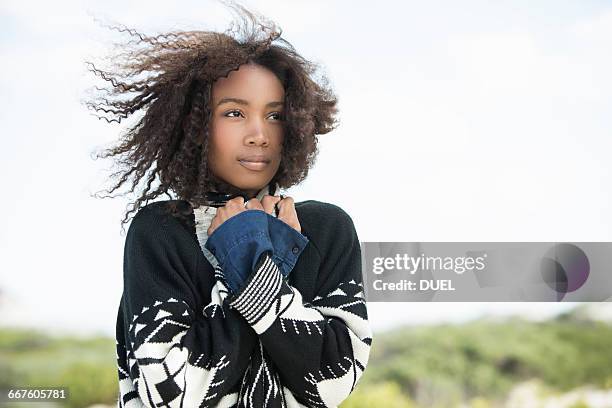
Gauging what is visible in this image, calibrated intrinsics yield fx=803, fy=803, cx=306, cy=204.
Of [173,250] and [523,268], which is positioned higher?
[523,268]

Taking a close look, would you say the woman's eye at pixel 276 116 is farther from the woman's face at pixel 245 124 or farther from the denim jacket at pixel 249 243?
the denim jacket at pixel 249 243

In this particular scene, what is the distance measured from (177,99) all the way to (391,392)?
10.1ft

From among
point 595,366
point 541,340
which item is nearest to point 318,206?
point 541,340

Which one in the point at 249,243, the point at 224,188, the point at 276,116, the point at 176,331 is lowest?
the point at 176,331

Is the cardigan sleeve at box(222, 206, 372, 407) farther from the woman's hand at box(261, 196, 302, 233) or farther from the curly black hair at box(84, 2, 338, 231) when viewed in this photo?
the curly black hair at box(84, 2, 338, 231)

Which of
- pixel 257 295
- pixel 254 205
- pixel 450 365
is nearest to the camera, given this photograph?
pixel 257 295

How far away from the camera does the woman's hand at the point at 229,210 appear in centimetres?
125

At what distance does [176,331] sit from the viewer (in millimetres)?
1184

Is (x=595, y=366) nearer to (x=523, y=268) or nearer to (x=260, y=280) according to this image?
(x=523, y=268)

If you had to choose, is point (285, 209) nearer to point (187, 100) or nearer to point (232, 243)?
point (232, 243)

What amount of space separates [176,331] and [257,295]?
13cm

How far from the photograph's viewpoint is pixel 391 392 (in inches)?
161

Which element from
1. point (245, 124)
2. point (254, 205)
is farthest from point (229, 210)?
point (245, 124)

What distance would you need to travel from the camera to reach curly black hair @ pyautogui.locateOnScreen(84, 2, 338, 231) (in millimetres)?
1312
